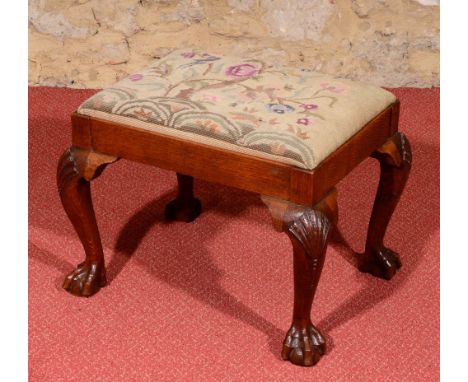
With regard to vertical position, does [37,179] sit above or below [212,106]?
below

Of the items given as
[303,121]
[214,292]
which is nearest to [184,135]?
[303,121]

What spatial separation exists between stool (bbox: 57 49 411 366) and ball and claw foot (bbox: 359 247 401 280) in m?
0.06

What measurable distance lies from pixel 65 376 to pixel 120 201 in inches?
26.7

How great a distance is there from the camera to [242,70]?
1924 millimetres

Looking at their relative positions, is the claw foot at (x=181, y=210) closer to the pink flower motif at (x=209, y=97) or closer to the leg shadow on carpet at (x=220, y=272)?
the leg shadow on carpet at (x=220, y=272)

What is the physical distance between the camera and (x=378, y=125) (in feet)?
6.02

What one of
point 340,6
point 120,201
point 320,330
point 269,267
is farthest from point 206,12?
point 320,330

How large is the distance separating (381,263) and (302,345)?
0.35m

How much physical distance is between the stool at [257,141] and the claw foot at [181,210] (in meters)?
0.33

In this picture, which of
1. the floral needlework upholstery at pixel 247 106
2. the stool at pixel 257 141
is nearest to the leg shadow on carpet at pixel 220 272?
the stool at pixel 257 141

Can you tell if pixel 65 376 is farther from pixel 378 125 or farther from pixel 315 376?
A: pixel 378 125

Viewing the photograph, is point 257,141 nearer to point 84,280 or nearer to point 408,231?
point 84,280

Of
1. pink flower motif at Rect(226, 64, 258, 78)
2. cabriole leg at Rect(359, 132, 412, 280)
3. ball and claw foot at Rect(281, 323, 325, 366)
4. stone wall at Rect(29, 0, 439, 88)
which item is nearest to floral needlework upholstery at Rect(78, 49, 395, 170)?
pink flower motif at Rect(226, 64, 258, 78)

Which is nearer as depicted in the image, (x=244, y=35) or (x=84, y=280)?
(x=84, y=280)
